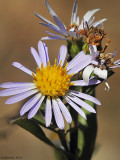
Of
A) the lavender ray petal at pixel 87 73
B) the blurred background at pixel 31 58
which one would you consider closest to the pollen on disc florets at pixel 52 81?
the lavender ray petal at pixel 87 73

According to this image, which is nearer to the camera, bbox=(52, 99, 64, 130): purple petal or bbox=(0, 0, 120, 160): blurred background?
bbox=(52, 99, 64, 130): purple petal

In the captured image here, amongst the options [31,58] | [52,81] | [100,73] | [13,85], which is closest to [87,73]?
[100,73]

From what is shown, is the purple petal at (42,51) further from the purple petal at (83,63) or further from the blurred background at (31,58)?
the blurred background at (31,58)

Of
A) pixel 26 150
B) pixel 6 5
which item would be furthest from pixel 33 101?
Result: pixel 6 5

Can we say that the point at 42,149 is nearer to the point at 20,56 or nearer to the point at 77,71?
the point at 20,56

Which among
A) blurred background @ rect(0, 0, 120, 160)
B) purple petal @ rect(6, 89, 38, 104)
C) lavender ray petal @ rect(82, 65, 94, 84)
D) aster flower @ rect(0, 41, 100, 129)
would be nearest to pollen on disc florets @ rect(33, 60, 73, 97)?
aster flower @ rect(0, 41, 100, 129)

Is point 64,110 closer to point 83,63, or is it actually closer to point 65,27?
point 83,63

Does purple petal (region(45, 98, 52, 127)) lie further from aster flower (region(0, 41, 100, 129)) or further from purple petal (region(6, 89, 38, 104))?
purple petal (region(6, 89, 38, 104))
